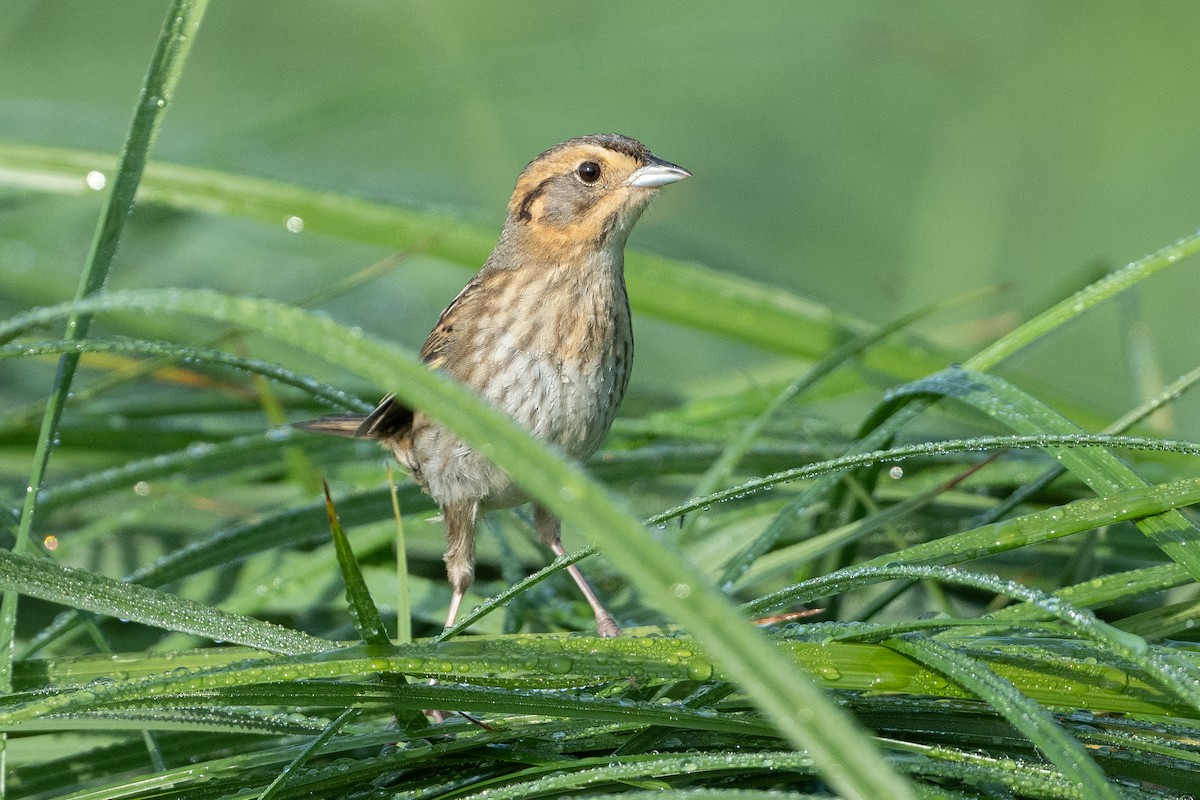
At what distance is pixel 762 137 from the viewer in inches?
383

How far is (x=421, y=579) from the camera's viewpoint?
3.28 m

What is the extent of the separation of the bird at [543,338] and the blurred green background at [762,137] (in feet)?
6.25

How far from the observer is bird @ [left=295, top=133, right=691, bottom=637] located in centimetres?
285

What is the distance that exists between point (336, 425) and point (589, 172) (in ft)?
2.90

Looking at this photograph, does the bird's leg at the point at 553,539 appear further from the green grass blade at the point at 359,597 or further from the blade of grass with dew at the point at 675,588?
the blade of grass with dew at the point at 675,588

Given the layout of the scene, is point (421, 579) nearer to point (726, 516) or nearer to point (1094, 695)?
point (726, 516)

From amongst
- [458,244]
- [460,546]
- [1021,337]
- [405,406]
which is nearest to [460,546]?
[460,546]

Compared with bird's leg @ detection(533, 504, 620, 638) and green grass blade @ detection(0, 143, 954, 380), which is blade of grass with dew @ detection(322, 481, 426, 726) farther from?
green grass blade @ detection(0, 143, 954, 380)

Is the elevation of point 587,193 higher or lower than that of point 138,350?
higher

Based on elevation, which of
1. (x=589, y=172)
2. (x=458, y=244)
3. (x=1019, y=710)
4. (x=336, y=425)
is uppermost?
(x=458, y=244)

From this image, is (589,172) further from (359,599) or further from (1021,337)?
(359,599)

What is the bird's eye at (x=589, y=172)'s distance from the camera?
3123 mm

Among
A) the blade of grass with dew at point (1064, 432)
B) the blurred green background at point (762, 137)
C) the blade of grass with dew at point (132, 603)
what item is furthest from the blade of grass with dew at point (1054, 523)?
the blurred green background at point (762, 137)

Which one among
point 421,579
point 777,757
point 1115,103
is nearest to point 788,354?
point 421,579
